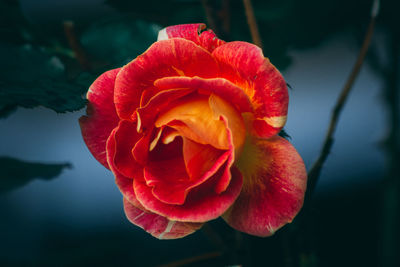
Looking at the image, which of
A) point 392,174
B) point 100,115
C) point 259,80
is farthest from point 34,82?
point 392,174

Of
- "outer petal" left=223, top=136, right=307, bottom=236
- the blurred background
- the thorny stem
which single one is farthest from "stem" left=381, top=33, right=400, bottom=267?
the thorny stem

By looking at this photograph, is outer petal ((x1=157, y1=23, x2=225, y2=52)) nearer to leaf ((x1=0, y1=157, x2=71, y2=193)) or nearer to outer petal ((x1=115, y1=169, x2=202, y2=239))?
outer petal ((x1=115, y1=169, x2=202, y2=239))

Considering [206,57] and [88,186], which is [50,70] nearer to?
[206,57]

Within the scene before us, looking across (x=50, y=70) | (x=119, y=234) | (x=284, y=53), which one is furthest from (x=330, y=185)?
(x=50, y=70)

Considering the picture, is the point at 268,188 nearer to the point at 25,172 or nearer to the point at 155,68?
the point at 155,68

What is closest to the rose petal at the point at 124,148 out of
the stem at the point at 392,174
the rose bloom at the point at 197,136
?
the rose bloom at the point at 197,136

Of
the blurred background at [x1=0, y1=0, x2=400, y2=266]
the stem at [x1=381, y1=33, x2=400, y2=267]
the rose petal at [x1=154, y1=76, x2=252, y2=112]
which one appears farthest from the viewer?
the stem at [x1=381, y1=33, x2=400, y2=267]
